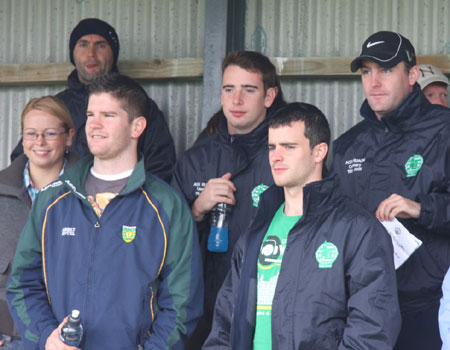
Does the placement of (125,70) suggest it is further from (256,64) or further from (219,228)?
(219,228)

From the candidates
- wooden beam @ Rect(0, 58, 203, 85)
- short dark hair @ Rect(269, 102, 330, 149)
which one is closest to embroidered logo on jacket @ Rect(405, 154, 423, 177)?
short dark hair @ Rect(269, 102, 330, 149)

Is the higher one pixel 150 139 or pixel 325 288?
pixel 150 139

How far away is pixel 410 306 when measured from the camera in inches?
154

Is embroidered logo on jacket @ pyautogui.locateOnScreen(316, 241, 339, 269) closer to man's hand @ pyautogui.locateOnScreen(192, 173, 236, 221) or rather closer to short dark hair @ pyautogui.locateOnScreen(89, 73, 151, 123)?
man's hand @ pyautogui.locateOnScreen(192, 173, 236, 221)

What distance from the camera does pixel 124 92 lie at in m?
3.93

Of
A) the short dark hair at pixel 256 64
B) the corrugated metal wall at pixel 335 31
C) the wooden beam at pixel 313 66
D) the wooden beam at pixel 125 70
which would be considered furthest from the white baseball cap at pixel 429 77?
the wooden beam at pixel 125 70

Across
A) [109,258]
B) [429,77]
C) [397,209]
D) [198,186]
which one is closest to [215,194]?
[198,186]

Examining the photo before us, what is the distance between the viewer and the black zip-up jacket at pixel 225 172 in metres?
4.30

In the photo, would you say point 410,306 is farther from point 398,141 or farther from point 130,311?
point 130,311

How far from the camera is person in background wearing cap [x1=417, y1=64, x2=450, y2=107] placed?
5.00 m

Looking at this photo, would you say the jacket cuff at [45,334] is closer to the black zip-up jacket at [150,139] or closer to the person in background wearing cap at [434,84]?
the black zip-up jacket at [150,139]

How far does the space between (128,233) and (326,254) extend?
90 centimetres

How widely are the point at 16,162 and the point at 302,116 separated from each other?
1.64m

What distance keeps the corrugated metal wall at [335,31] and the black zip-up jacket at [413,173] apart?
1309mm
